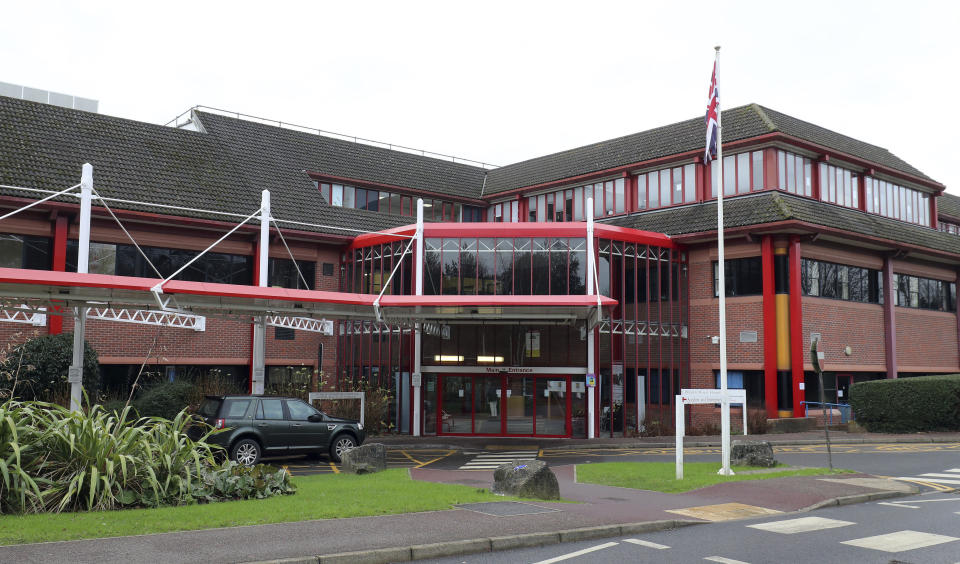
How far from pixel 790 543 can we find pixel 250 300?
13655mm

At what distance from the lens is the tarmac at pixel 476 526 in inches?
322

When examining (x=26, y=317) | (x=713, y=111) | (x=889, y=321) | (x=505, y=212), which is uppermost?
(x=505, y=212)

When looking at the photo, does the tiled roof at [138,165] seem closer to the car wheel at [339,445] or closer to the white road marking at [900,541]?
the car wheel at [339,445]

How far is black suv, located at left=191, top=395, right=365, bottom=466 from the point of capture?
57.3 ft

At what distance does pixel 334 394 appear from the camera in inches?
931

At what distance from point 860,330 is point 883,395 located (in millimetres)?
4683

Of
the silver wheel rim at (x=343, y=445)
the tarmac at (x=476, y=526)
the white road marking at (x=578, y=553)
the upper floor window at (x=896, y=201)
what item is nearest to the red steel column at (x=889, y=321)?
the upper floor window at (x=896, y=201)

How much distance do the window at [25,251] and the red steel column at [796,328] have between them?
81.1 ft

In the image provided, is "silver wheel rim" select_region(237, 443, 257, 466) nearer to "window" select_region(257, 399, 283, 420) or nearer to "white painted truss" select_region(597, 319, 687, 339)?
"window" select_region(257, 399, 283, 420)

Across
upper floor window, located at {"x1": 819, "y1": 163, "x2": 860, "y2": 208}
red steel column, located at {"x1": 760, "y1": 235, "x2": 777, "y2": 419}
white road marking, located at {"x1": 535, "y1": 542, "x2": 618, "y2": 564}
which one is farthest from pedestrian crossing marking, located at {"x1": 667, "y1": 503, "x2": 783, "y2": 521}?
upper floor window, located at {"x1": 819, "y1": 163, "x2": 860, "y2": 208}

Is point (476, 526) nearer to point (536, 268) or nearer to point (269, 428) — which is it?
point (269, 428)

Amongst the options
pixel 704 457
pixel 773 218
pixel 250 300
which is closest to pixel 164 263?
pixel 250 300

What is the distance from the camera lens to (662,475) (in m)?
16.5

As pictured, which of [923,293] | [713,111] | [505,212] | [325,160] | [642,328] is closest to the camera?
[713,111]
